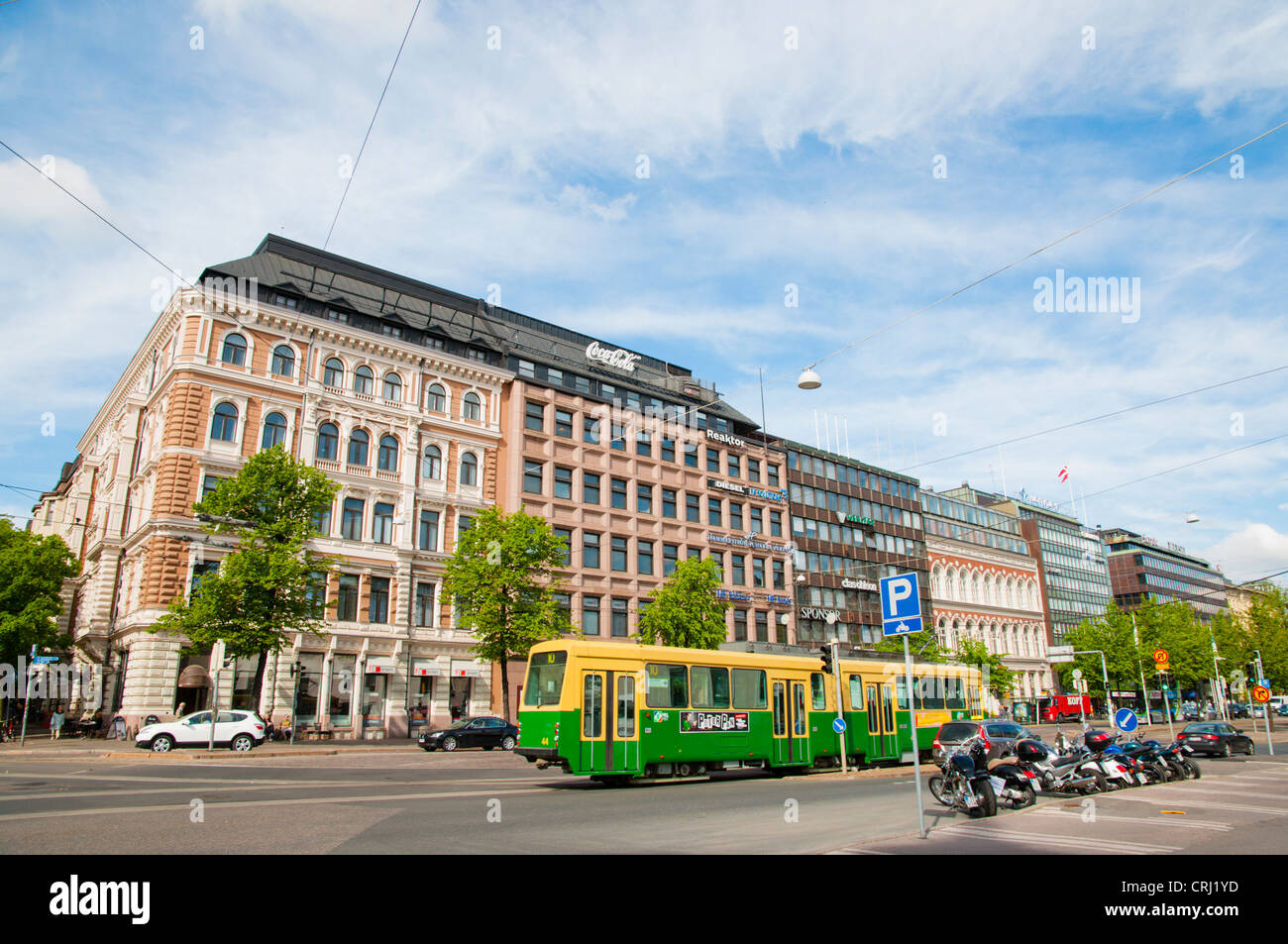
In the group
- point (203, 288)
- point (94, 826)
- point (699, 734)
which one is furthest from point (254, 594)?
point (94, 826)

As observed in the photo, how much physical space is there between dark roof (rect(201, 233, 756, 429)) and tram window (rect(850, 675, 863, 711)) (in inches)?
1190

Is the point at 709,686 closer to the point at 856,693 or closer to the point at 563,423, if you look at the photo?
the point at 856,693

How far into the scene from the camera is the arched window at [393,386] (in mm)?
43594

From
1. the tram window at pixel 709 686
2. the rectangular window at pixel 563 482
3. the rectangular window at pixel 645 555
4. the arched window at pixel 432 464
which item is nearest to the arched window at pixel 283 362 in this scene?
the arched window at pixel 432 464

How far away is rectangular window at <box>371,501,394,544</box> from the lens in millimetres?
41625

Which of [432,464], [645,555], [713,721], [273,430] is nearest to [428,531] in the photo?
[432,464]

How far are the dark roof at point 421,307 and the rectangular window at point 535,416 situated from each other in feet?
10.3

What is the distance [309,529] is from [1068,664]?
232 feet

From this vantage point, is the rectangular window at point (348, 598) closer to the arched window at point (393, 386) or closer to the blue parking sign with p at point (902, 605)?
the arched window at point (393, 386)

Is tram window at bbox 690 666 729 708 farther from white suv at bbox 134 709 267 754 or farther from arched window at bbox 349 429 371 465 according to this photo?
arched window at bbox 349 429 371 465

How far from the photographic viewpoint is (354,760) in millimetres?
27828

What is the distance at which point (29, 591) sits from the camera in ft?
141

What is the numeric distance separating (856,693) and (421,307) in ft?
111
